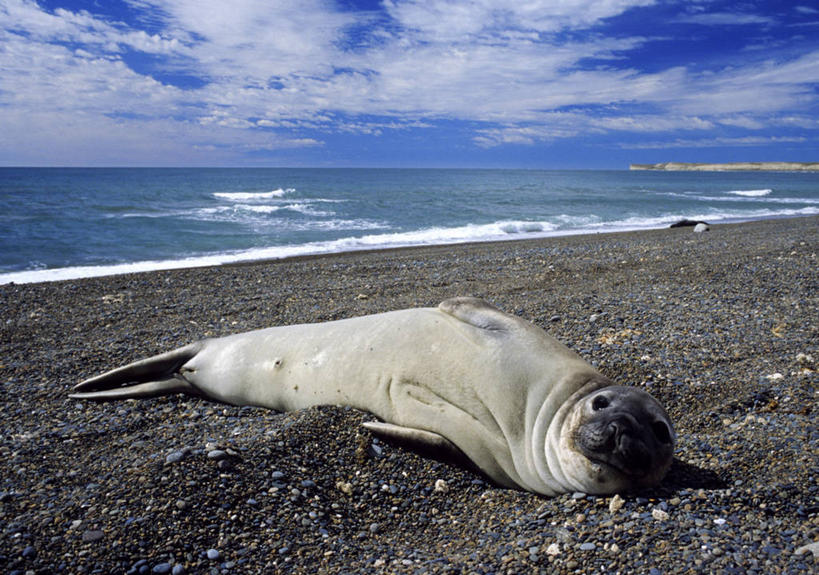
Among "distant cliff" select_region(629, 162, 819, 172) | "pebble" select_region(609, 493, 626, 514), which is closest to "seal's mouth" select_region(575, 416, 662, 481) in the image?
"pebble" select_region(609, 493, 626, 514)

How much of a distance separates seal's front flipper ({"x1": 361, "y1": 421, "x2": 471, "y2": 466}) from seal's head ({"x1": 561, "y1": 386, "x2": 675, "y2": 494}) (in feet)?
2.34

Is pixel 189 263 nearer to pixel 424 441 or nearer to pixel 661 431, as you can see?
pixel 424 441

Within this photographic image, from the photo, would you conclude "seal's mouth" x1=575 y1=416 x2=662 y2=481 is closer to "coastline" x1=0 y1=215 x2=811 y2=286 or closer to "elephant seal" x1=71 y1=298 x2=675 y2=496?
"elephant seal" x1=71 y1=298 x2=675 y2=496

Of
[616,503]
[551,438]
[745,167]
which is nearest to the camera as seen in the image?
[616,503]

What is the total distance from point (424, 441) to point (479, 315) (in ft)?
3.28

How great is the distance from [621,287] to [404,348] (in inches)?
199

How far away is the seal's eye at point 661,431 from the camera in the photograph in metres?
3.04

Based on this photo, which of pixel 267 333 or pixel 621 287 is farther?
pixel 621 287

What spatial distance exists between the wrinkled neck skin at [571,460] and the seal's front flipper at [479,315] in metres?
0.80

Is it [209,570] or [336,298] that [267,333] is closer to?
[209,570]

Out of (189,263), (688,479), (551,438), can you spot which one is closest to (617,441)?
(551,438)

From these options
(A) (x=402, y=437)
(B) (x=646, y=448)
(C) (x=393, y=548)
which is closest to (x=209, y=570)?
(C) (x=393, y=548)

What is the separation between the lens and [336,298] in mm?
8555

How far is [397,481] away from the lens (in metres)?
3.63
